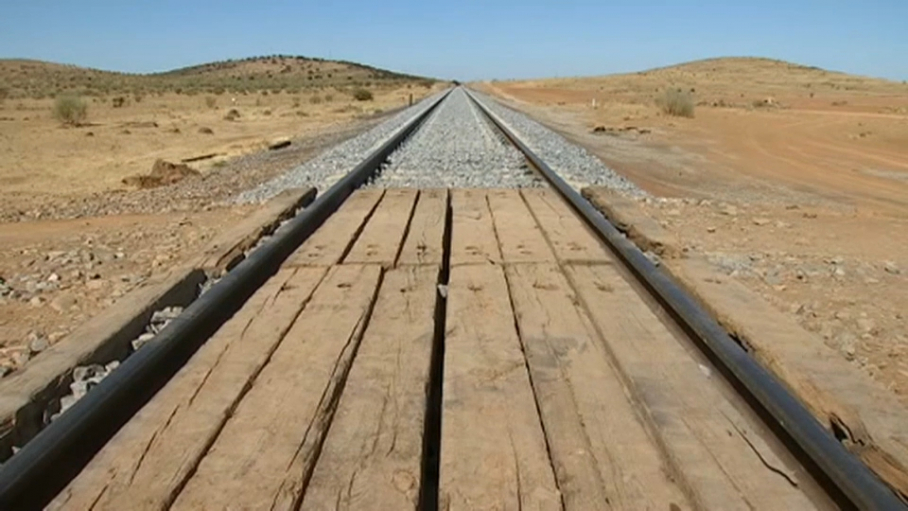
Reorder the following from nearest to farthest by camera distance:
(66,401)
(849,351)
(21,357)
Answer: (66,401) < (21,357) < (849,351)

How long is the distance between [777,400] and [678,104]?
29543 mm

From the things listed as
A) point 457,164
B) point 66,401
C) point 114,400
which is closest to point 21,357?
point 66,401

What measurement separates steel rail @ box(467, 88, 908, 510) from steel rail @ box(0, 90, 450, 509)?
69.6 inches

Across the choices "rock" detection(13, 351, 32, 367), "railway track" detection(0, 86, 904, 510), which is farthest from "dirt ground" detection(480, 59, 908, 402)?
"rock" detection(13, 351, 32, 367)

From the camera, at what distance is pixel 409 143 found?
13.4m

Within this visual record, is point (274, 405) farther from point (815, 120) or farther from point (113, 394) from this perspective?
point (815, 120)

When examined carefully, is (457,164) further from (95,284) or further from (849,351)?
(849,351)

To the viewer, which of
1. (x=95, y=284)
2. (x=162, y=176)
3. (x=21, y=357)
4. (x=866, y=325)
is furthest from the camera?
(x=162, y=176)

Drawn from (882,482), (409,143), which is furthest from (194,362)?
(409,143)

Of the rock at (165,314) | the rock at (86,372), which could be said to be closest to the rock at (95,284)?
the rock at (165,314)

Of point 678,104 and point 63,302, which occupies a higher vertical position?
point 63,302

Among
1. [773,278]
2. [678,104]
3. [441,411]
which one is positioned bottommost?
[678,104]

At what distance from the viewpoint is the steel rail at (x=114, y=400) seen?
5.75 ft

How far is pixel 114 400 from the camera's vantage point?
83.0 inches
